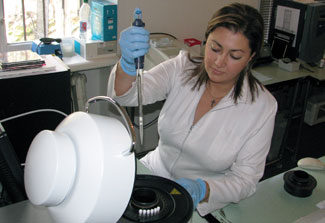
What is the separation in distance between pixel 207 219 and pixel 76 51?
169 cm

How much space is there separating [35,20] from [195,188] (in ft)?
5.98

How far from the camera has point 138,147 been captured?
2793mm

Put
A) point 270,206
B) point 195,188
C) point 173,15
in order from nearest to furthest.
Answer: point 195,188
point 270,206
point 173,15

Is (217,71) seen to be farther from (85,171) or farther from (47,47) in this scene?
(47,47)

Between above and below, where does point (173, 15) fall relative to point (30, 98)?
above

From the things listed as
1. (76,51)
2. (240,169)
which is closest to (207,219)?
(240,169)

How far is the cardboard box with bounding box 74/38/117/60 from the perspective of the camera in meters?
2.30

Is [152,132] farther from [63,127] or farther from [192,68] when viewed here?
[63,127]

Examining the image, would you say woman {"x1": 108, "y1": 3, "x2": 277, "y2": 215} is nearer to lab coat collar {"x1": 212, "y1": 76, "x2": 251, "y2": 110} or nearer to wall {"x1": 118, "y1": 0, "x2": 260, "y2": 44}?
lab coat collar {"x1": 212, "y1": 76, "x2": 251, "y2": 110}

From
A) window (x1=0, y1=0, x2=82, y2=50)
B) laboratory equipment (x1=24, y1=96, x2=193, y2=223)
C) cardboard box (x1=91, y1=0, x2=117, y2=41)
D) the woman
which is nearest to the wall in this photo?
cardboard box (x1=91, y1=0, x2=117, y2=41)

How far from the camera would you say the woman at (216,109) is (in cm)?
125

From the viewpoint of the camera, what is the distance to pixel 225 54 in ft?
4.21

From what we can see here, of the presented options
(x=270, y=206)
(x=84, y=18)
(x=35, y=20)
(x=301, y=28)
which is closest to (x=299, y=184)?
(x=270, y=206)

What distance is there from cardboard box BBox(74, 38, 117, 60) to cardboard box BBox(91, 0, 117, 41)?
0.04 m
